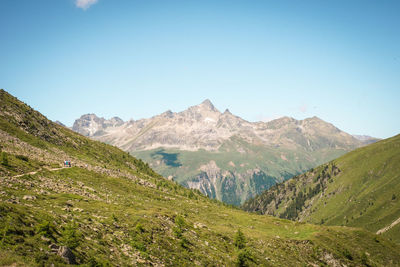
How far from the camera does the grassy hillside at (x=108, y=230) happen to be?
24.7 metres

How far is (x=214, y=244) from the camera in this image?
4844 cm

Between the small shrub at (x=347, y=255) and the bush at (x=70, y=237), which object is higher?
the bush at (x=70, y=237)

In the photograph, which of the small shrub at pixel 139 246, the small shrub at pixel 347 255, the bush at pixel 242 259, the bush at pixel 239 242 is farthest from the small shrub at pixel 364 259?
the small shrub at pixel 139 246

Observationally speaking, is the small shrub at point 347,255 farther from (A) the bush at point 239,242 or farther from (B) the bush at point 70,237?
(B) the bush at point 70,237

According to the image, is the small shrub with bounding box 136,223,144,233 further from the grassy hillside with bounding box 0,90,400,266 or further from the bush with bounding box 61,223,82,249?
the bush with bounding box 61,223,82,249

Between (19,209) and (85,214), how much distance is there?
32.8 feet

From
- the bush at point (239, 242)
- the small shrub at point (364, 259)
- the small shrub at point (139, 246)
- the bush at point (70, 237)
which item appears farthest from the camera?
the small shrub at point (364, 259)

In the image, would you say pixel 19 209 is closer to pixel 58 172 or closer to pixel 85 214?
pixel 85 214

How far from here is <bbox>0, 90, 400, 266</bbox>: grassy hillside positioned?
24703 mm

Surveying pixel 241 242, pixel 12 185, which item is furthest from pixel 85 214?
pixel 241 242

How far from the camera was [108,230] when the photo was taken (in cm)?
3397

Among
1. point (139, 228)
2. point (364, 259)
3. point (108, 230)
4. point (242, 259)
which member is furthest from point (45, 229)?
point (364, 259)

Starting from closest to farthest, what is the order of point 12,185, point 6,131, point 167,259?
point 167,259
point 12,185
point 6,131

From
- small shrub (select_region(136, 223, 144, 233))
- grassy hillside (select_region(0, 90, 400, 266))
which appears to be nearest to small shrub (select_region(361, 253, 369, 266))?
grassy hillside (select_region(0, 90, 400, 266))
